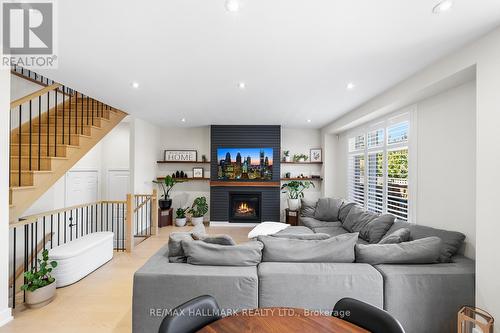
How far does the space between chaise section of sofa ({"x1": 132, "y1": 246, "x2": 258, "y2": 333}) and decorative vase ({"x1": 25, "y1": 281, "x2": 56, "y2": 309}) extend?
4.87 ft

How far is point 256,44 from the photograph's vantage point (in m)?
2.18

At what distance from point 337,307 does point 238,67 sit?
8.05ft

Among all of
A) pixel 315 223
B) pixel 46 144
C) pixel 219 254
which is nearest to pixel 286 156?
pixel 315 223

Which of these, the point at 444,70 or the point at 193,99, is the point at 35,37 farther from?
the point at 444,70

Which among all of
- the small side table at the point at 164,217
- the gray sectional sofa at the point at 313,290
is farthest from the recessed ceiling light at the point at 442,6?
the small side table at the point at 164,217

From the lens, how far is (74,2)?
5.40ft

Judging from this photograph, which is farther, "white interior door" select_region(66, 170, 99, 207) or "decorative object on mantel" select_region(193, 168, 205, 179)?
"decorative object on mantel" select_region(193, 168, 205, 179)

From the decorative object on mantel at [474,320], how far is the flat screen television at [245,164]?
4.64m

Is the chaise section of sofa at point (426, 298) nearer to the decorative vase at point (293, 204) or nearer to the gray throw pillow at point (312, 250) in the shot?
the gray throw pillow at point (312, 250)

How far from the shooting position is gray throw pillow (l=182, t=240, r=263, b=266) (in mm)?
2158

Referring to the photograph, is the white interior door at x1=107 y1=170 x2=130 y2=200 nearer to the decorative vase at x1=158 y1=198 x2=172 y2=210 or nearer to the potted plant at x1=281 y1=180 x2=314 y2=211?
the decorative vase at x1=158 y1=198 x2=172 y2=210

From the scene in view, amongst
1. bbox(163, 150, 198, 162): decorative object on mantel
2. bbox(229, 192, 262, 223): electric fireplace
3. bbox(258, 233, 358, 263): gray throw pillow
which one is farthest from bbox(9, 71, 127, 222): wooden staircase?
bbox(229, 192, 262, 223): electric fireplace

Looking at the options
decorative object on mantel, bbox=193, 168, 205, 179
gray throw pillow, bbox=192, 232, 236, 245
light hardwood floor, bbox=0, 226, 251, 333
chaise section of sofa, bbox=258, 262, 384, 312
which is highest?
decorative object on mantel, bbox=193, 168, 205, 179

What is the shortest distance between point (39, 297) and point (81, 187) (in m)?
3.74
